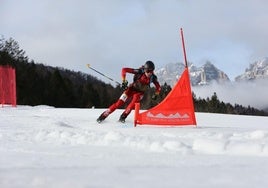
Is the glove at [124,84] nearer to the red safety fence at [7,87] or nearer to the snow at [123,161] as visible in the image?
the snow at [123,161]

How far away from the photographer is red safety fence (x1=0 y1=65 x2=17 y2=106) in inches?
668

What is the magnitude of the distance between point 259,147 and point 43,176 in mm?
2808

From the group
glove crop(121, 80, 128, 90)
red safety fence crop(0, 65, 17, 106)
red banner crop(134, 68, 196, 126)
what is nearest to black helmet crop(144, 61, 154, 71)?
glove crop(121, 80, 128, 90)

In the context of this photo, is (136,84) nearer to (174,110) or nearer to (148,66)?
(148,66)

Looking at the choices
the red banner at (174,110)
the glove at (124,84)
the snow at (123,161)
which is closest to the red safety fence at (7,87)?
the glove at (124,84)

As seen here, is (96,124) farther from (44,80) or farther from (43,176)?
(44,80)

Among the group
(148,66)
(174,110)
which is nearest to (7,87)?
(148,66)

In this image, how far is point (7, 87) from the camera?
17.4m

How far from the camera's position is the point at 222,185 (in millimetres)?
3154


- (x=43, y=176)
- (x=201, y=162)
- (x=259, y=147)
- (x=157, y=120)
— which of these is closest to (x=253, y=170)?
(x=201, y=162)

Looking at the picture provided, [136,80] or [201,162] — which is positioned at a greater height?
[136,80]

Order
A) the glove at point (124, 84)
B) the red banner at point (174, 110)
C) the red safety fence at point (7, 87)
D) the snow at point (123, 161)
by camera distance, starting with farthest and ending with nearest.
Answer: the red safety fence at point (7, 87) < the glove at point (124, 84) < the red banner at point (174, 110) < the snow at point (123, 161)

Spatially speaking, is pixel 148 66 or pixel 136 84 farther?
pixel 136 84

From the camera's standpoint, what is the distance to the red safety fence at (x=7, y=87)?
1697 centimetres
